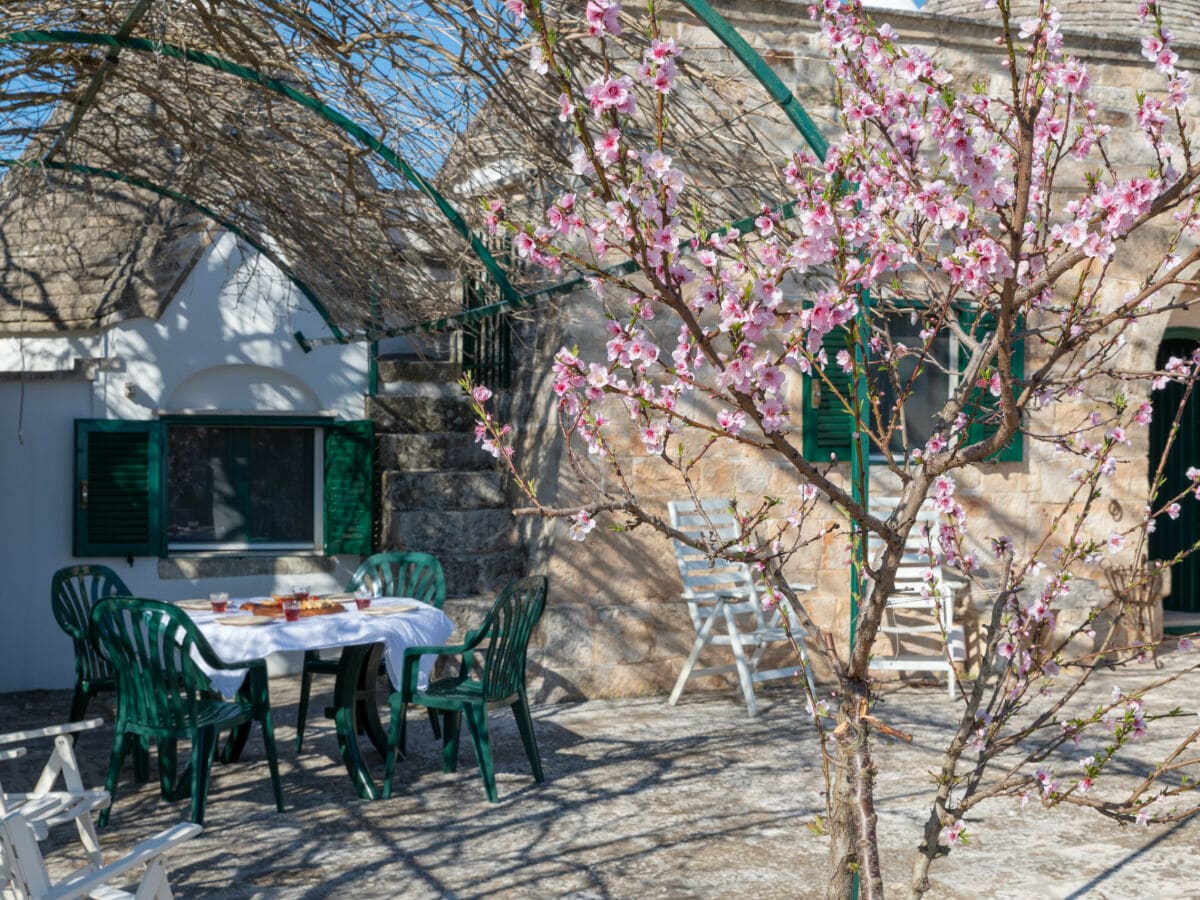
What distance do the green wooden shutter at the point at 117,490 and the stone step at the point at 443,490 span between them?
157 centimetres

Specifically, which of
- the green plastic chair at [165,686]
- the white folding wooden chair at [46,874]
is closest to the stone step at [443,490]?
the green plastic chair at [165,686]

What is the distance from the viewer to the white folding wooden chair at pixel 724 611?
299 inches

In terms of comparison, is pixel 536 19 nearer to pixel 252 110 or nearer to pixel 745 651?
pixel 252 110

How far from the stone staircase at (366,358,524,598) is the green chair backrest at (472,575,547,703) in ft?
8.43

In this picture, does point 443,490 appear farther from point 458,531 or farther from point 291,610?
point 291,610

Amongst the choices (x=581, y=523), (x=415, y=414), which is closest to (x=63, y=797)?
(x=581, y=523)

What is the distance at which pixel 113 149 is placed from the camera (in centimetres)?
681

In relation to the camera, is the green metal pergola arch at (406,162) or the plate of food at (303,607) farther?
the plate of food at (303,607)

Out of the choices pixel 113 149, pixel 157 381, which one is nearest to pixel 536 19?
pixel 113 149

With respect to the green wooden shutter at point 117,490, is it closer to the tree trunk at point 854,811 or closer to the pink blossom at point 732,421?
the tree trunk at point 854,811

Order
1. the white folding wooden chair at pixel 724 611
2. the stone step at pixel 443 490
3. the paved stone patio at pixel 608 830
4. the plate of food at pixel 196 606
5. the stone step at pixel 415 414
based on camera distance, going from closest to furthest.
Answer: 1. the paved stone patio at pixel 608 830
2. the plate of food at pixel 196 606
3. the white folding wooden chair at pixel 724 611
4. the stone step at pixel 443 490
5. the stone step at pixel 415 414

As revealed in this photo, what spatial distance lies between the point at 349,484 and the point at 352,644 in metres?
3.40

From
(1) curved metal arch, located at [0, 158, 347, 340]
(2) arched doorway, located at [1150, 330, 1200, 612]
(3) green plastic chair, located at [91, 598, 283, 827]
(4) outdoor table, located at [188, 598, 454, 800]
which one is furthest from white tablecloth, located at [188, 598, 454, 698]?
(2) arched doorway, located at [1150, 330, 1200, 612]

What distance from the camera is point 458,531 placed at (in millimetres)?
8680
